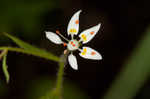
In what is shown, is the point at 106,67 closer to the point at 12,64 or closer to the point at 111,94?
the point at 111,94

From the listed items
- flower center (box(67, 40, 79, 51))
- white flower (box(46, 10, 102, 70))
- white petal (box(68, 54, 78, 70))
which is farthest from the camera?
flower center (box(67, 40, 79, 51))

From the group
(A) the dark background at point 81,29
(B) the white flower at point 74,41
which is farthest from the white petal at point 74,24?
(A) the dark background at point 81,29

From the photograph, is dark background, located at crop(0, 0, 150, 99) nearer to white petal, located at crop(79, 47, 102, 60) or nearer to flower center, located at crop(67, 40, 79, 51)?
flower center, located at crop(67, 40, 79, 51)

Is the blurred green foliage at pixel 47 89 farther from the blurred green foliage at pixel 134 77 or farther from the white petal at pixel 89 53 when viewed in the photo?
the white petal at pixel 89 53

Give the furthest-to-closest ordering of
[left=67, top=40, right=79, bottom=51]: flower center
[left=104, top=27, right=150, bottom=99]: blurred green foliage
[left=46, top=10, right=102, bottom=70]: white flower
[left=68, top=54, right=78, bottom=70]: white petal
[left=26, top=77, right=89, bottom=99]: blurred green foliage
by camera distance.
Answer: [left=26, top=77, right=89, bottom=99]: blurred green foliage < [left=104, top=27, right=150, bottom=99]: blurred green foliage < [left=67, top=40, right=79, bottom=51]: flower center < [left=46, top=10, right=102, bottom=70]: white flower < [left=68, top=54, right=78, bottom=70]: white petal

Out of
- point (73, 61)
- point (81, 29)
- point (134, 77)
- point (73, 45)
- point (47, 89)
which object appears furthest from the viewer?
point (81, 29)

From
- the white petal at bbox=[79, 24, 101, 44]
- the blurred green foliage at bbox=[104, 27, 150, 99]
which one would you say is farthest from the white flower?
the blurred green foliage at bbox=[104, 27, 150, 99]

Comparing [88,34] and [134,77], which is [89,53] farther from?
[134,77]

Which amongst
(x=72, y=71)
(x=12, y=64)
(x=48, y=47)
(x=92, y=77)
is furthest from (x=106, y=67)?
(x=12, y=64)

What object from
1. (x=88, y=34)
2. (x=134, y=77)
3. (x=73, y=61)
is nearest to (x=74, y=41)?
(x=88, y=34)
